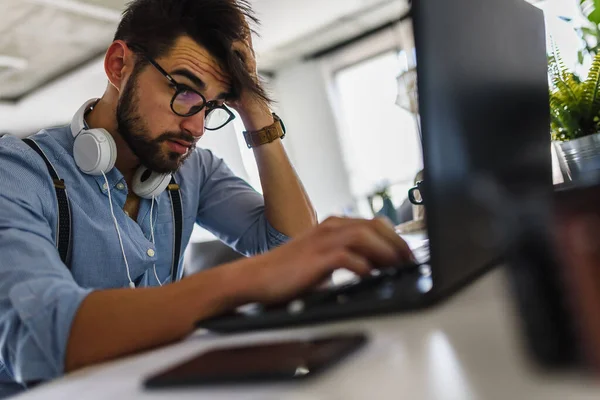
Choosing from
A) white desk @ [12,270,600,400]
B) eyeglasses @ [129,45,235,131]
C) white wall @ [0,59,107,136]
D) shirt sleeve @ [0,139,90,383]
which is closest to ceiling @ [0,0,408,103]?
white wall @ [0,59,107,136]

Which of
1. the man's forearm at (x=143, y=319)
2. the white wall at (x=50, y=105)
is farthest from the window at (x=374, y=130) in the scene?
the man's forearm at (x=143, y=319)

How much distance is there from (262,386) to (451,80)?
260 millimetres

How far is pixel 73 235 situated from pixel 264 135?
568 mm

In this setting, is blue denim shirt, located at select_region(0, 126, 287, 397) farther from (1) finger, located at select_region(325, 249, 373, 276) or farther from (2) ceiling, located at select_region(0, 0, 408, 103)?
(2) ceiling, located at select_region(0, 0, 408, 103)

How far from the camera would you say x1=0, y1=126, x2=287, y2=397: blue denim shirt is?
55 centimetres

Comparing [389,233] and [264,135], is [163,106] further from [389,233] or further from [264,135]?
[389,233]

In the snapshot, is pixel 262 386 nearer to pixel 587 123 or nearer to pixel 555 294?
pixel 555 294

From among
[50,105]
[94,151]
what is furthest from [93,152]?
[50,105]

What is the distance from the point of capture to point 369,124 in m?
5.62

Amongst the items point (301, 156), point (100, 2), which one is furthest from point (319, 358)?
point (301, 156)

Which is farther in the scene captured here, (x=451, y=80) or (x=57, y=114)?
(x=57, y=114)

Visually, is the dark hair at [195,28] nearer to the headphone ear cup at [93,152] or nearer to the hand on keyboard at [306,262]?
the headphone ear cup at [93,152]

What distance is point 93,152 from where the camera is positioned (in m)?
0.98

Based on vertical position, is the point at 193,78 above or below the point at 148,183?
above
